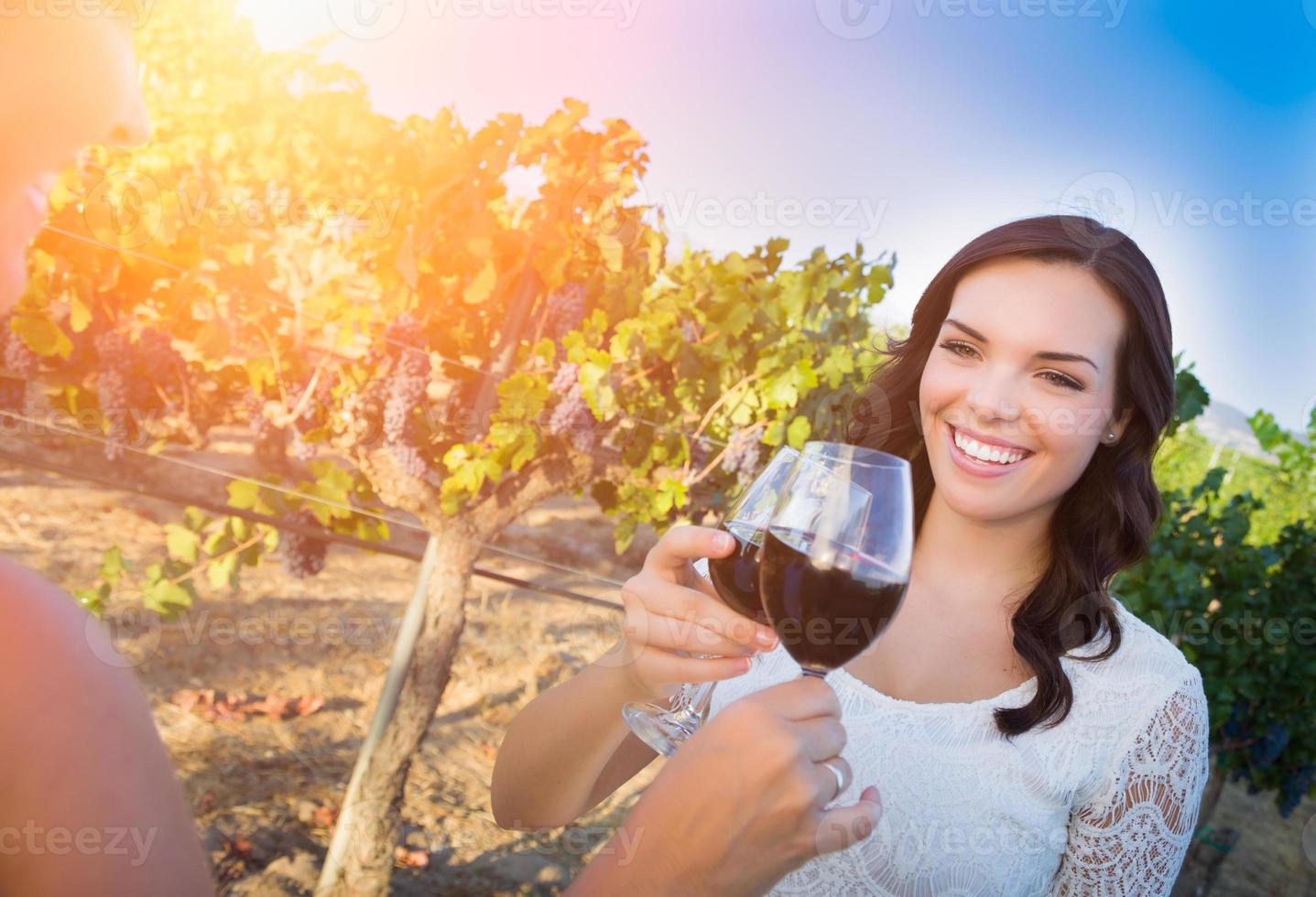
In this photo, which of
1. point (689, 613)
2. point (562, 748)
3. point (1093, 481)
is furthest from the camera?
point (1093, 481)

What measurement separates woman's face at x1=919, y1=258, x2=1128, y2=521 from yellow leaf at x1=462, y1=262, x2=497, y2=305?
125 centimetres

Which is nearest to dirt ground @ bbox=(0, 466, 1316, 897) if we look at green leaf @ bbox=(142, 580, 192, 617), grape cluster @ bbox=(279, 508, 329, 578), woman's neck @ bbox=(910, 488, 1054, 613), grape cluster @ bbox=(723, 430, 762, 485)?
grape cluster @ bbox=(279, 508, 329, 578)

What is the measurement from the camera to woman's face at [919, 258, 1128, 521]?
1.63m

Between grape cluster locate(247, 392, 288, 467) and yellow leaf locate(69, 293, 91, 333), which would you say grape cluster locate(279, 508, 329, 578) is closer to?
grape cluster locate(247, 392, 288, 467)

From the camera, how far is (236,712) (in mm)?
3324

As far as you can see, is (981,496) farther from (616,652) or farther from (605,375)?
(605,375)

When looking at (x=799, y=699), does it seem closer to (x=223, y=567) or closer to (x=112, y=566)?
(x=223, y=567)

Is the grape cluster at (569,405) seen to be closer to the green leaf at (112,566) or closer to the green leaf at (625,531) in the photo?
the green leaf at (625,531)

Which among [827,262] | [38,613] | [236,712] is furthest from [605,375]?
[236,712]

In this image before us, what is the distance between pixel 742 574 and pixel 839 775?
37 cm

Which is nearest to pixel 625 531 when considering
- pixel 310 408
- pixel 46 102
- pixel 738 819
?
pixel 310 408

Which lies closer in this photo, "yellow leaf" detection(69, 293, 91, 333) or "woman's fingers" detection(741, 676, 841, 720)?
"woman's fingers" detection(741, 676, 841, 720)

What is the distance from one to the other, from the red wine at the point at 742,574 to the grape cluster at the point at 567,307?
1.31 meters

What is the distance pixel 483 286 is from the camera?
2373 millimetres
